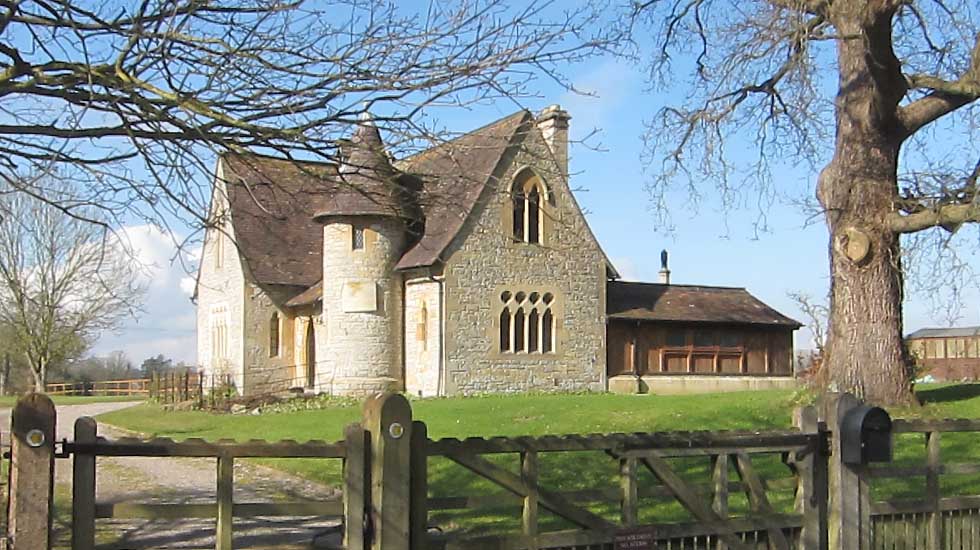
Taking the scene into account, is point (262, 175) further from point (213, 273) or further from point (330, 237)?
point (213, 273)

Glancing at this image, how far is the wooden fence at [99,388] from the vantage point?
58.0 m

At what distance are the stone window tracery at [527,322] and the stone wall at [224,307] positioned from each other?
29.2 feet

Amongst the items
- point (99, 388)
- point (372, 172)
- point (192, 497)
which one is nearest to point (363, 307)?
point (192, 497)

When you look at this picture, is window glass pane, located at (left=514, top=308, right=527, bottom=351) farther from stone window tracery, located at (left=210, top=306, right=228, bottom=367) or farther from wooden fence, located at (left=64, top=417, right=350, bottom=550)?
wooden fence, located at (left=64, top=417, right=350, bottom=550)

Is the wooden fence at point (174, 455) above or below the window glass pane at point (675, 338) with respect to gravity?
below

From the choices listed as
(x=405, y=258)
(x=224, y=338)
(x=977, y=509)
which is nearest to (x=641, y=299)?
(x=405, y=258)

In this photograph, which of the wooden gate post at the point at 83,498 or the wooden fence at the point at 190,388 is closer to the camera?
the wooden gate post at the point at 83,498

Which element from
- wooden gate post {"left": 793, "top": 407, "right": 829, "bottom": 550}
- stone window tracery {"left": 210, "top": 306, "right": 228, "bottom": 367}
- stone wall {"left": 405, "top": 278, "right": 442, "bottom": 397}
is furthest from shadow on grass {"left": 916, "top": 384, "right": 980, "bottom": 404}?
stone window tracery {"left": 210, "top": 306, "right": 228, "bottom": 367}

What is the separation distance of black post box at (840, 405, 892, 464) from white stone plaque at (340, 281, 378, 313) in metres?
26.8

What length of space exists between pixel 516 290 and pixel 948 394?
661 inches

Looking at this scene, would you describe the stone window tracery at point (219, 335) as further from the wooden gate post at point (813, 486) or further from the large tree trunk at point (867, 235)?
the wooden gate post at point (813, 486)

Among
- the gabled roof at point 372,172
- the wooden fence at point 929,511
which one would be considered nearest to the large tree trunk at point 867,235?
the gabled roof at point 372,172

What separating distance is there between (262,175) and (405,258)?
82.8 ft

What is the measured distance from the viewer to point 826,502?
747cm
